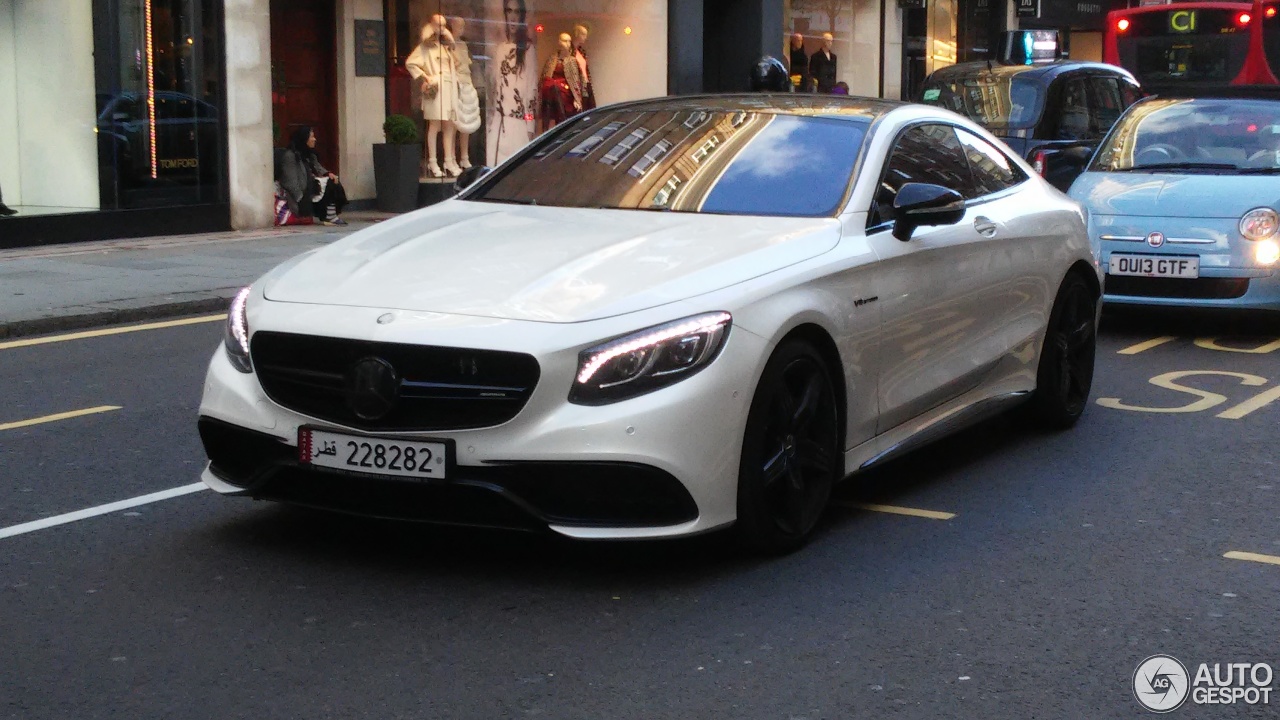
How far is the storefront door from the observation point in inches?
806

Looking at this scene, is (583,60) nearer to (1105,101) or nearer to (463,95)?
(463,95)

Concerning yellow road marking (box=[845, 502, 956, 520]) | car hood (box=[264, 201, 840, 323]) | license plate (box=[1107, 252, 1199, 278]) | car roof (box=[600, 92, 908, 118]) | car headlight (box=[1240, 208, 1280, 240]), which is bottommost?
yellow road marking (box=[845, 502, 956, 520])

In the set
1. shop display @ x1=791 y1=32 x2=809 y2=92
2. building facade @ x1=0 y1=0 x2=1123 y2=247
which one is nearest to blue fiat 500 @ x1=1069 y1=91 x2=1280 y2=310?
building facade @ x1=0 y1=0 x2=1123 y2=247

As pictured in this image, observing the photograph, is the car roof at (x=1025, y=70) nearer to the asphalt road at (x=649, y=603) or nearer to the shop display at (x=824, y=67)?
the asphalt road at (x=649, y=603)

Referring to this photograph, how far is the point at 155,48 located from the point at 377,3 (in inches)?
169

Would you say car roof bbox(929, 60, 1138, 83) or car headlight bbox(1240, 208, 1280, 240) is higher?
car roof bbox(929, 60, 1138, 83)

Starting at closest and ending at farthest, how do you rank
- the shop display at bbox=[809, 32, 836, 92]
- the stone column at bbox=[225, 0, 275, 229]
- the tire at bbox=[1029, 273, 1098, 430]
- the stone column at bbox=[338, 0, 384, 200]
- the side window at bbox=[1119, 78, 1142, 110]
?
the tire at bbox=[1029, 273, 1098, 430] < the side window at bbox=[1119, 78, 1142, 110] < the stone column at bbox=[225, 0, 275, 229] < the stone column at bbox=[338, 0, 384, 200] < the shop display at bbox=[809, 32, 836, 92]

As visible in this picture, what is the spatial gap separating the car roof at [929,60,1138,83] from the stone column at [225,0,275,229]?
23.5 feet

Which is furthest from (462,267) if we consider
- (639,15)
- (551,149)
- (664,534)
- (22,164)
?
(639,15)

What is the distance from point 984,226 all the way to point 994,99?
10.3 m

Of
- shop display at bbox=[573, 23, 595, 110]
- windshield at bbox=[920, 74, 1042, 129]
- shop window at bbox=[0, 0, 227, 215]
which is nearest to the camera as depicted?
windshield at bbox=[920, 74, 1042, 129]

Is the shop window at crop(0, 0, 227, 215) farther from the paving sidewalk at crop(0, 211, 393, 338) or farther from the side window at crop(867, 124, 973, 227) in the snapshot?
the side window at crop(867, 124, 973, 227)

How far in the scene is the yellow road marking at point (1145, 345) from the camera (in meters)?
10.3

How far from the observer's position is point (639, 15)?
85.1ft
